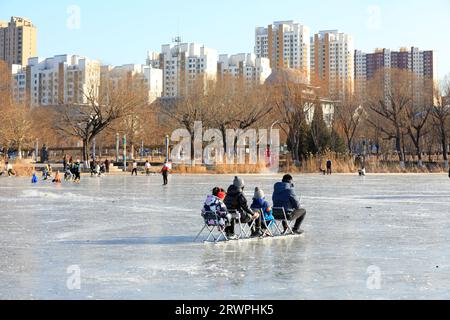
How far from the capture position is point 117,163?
60344 mm

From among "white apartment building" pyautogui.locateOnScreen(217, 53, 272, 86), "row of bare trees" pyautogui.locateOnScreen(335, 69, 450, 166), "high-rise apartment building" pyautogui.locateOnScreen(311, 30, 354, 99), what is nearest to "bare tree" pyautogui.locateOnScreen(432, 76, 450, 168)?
"row of bare trees" pyautogui.locateOnScreen(335, 69, 450, 166)

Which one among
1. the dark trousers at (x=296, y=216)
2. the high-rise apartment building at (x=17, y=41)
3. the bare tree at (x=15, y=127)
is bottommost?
the dark trousers at (x=296, y=216)

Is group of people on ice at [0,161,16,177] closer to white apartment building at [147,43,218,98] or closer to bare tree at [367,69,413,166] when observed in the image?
bare tree at [367,69,413,166]

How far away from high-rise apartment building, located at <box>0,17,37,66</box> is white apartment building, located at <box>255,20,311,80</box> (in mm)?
68915

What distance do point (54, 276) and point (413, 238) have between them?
7.15 meters

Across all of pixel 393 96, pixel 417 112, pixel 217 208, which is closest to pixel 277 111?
pixel 393 96

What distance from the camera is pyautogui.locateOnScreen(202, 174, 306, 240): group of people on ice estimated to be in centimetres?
1173

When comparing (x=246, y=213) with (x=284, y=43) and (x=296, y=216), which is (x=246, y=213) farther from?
(x=284, y=43)

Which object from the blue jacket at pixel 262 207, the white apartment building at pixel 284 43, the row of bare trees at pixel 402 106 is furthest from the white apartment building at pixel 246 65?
the blue jacket at pixel 262 207

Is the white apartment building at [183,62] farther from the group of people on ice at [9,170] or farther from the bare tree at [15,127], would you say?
the group of people on ice at [9,170]

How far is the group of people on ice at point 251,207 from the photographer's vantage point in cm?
1173

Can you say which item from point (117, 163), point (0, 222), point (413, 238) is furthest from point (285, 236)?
point (117, 163)

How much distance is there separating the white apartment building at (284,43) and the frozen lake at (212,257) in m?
132
